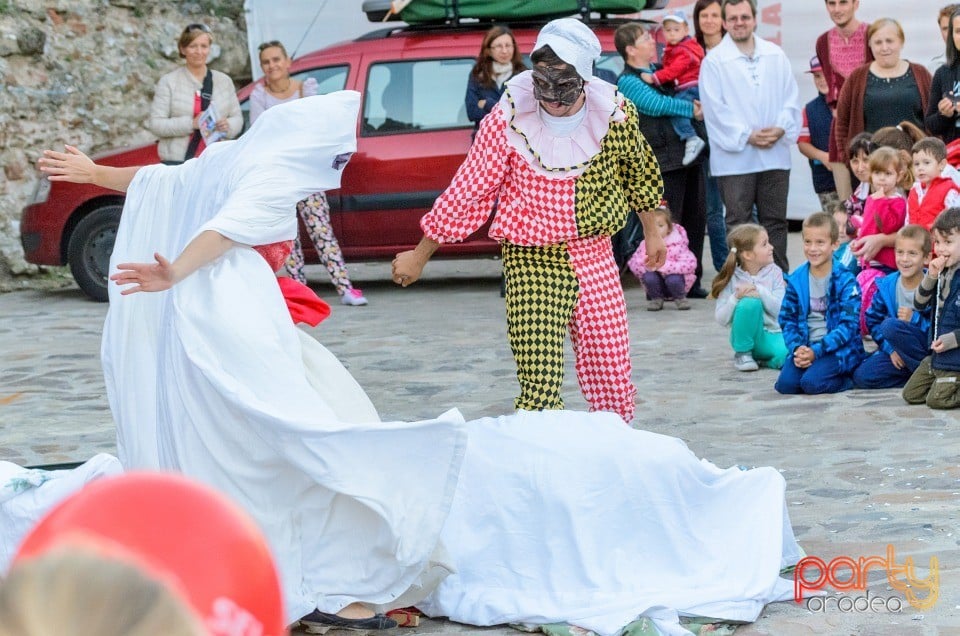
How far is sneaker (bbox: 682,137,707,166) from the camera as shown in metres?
10.3

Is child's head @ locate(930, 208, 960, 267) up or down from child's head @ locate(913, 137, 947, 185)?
down

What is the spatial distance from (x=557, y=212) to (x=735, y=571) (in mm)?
1507

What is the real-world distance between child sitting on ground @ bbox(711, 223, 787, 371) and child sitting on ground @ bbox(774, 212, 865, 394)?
0.44 metres

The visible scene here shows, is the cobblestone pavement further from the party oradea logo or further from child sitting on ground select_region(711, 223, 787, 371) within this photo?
child sitting on ground select_region(711, 223, 787, 371)

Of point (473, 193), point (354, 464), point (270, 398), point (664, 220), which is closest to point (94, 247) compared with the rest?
point (664, 220)

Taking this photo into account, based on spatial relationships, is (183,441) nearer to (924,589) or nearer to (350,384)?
(350,384)

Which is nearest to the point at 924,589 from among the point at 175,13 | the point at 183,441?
the point at 183,441

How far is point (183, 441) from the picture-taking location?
4.27 m

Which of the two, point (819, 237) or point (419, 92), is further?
point (419, 92)

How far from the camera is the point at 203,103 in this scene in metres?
10.8

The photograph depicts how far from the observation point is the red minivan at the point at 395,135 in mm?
11055

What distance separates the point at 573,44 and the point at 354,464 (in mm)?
1827

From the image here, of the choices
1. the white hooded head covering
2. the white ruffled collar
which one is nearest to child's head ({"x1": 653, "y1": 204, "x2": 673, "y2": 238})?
the white ruffled collar

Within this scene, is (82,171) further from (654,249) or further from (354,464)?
(654,249)
